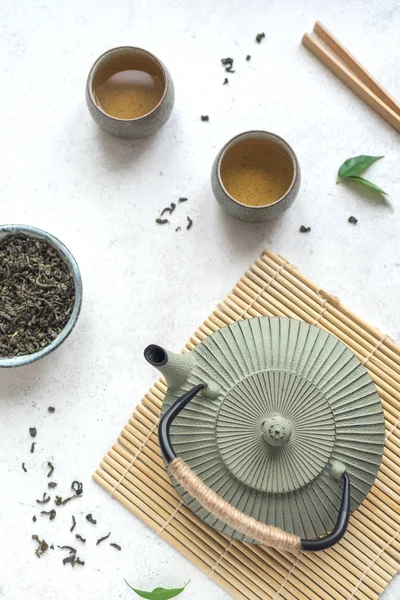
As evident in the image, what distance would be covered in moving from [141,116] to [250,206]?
333mm

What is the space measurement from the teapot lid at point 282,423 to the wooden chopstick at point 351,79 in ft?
1.87

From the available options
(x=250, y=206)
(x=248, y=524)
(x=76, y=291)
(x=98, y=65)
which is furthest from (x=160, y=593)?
(x=98, y=65)

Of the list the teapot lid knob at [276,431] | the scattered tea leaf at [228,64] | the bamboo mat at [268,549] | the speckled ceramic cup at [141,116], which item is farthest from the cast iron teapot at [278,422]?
the scattered tea leaf at [228,64]

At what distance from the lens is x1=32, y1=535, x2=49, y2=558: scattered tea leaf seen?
5.38 ft

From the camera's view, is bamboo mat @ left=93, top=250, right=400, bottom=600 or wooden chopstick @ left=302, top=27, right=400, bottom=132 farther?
wooden chopstick @ left=302, top=27, right=400, bottom=132

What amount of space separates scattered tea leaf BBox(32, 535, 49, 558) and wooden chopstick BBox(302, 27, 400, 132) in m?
1.26

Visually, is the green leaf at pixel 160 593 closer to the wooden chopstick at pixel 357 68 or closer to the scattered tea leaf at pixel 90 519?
the scattered tea leaf at pixel 90 519

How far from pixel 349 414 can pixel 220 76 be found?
2.83 feet

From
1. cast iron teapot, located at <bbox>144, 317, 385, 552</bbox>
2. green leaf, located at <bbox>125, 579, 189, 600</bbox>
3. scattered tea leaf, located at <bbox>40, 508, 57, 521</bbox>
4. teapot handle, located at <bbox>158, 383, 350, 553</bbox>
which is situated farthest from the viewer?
scattered tea leaf, located at <bbox>40, 508, 57, 521</bbox>

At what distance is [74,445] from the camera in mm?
1668

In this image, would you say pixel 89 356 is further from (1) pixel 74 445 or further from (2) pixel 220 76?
(2) pixel 220 76

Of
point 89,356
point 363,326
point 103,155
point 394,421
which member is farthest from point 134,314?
point 394,421

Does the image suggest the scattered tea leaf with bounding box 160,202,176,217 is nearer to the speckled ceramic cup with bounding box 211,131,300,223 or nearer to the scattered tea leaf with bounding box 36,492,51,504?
the speckled ceramic cup with bounding box 211,131,300,223

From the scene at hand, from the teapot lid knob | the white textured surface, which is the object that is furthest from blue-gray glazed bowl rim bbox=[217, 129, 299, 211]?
the teapot lid knob
